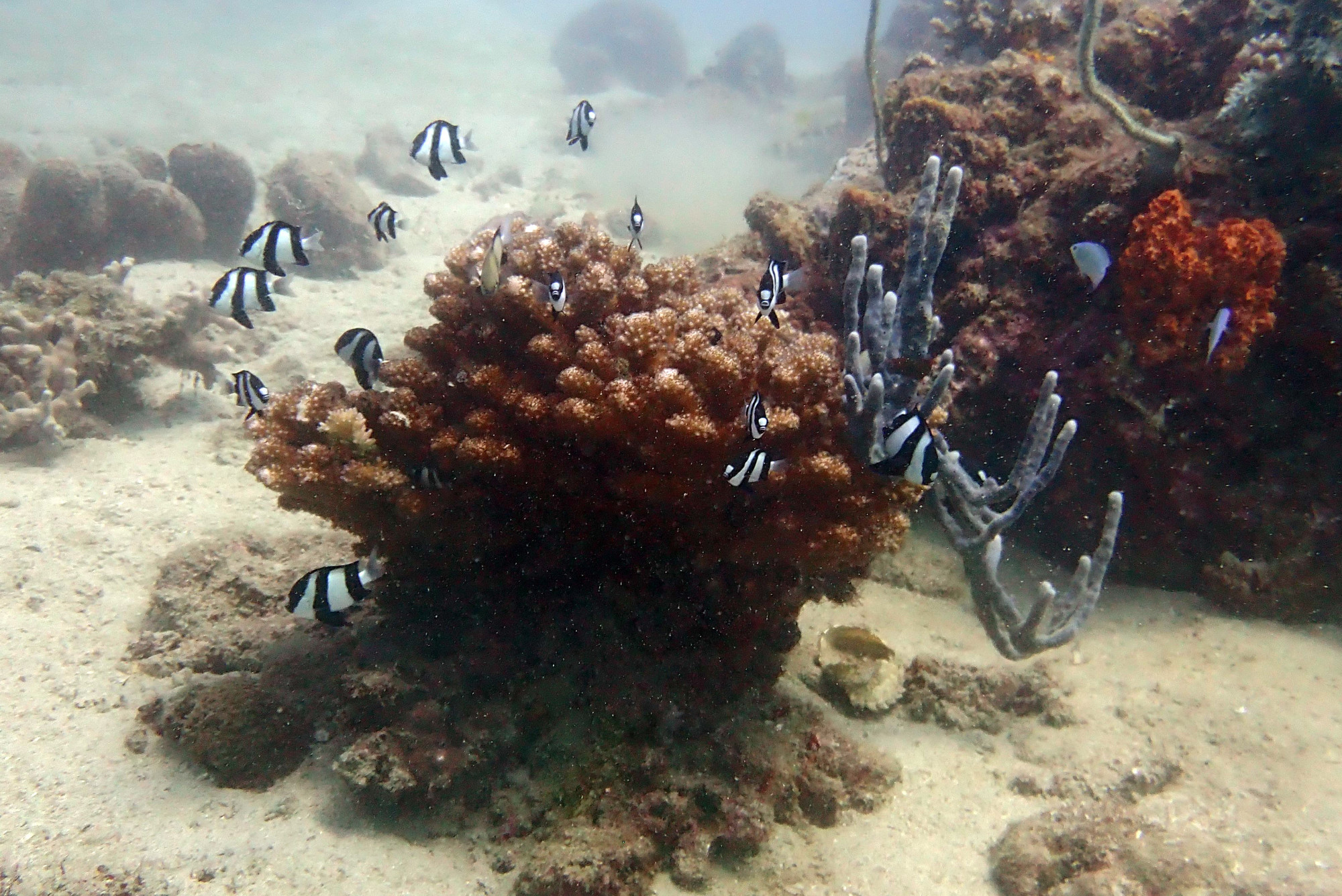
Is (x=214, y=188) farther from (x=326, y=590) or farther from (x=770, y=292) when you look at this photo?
(x=770, y=292)

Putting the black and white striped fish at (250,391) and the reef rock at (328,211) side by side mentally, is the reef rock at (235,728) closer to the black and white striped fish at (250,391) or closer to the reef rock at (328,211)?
the black and white striped fish at (250,391)

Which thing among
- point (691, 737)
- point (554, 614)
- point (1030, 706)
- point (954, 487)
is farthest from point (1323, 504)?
point (554, 614)

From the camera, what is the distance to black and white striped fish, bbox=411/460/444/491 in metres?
3.41

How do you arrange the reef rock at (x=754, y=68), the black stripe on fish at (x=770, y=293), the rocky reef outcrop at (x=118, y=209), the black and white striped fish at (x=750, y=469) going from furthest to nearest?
the reef rock at (x=754, y=68), the rocky reef outcrop at (x=118, y=209), the black stripe on fish at (x=770, y=293), the black and white striped fish at (x=750, y=469)

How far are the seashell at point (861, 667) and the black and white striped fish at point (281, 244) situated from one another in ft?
14.3

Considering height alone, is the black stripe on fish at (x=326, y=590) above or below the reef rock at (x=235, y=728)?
above

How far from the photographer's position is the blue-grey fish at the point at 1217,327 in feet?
12.6

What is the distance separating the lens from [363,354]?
11.8ft

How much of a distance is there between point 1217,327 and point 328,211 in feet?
42.1

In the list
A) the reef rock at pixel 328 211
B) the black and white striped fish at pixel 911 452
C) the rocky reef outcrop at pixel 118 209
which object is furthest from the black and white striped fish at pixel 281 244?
the rocky reef outcrop at pixel 118 209

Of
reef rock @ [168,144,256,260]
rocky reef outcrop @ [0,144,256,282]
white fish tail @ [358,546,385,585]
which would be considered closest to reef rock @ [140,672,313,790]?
white fish tail @ [358,546,385,585]

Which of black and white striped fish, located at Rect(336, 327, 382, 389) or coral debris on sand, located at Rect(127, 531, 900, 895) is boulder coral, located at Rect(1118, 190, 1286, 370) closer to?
coral debris on sand, located at Rect(127, 531, 900, 895)

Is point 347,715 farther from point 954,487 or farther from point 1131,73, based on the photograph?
point 1131,73

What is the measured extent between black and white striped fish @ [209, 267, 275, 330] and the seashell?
14.9ft
